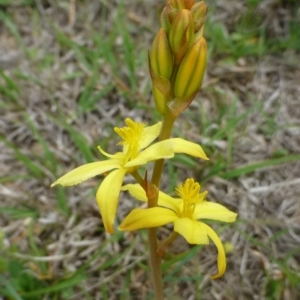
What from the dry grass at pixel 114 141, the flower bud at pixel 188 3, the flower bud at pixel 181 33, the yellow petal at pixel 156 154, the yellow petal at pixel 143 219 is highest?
the flower bud at pixel 188 3

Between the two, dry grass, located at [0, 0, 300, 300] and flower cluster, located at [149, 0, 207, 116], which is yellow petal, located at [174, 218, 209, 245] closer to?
flower cluster, located at [149, 0, 207, 116]

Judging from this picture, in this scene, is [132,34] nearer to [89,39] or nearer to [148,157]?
[89,39]

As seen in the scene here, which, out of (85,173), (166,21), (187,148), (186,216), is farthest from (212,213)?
(166,21)

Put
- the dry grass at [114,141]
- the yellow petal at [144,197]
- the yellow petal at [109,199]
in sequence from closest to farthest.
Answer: the yellow petal at [109,199] < the yellow petal at [144,197] < the dry grass at [114,141]

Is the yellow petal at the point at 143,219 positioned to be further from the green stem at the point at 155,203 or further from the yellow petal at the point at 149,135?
the yellow petal at the point at 149,135

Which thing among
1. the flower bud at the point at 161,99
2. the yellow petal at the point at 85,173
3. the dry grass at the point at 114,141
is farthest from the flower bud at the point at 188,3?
the dry grass at the point at 114,141
